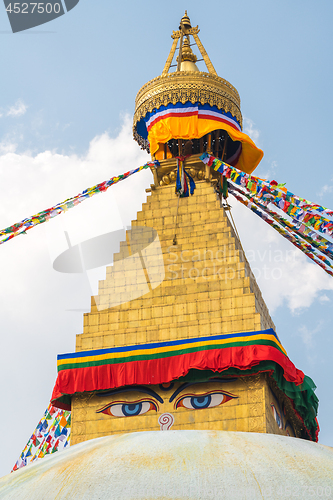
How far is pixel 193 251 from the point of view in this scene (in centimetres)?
1478

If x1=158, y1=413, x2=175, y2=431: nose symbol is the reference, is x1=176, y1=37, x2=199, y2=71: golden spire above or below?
above

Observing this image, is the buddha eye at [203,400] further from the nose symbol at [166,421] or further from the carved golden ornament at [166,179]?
the carved golden ornament at [166,179]

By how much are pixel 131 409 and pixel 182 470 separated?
484 cm

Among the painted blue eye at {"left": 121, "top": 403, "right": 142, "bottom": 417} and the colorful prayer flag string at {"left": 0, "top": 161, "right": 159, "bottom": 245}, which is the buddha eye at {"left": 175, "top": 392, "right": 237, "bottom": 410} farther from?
the colorful prayer flag string at {"left": 0, "top": 161, "right": 159, "bottom": 245}

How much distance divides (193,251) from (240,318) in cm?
216

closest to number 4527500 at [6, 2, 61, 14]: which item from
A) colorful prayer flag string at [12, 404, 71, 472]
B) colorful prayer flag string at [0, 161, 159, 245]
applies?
colorful prayer flag string at [0, 161, 159, 245]

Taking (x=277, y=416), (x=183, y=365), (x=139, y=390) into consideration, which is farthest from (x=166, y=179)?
(x=277, y=416)

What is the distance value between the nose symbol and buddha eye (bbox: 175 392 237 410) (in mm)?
253

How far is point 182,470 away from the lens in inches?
320

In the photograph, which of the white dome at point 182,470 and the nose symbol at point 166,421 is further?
the nose symbol at point 166,421

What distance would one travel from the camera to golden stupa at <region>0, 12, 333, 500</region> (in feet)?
27.0

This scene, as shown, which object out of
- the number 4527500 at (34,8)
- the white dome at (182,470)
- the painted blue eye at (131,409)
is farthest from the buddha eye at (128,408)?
the number 4527500 at (34,8)

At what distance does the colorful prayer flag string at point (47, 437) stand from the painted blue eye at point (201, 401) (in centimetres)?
383

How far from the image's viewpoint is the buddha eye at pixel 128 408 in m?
12.8
